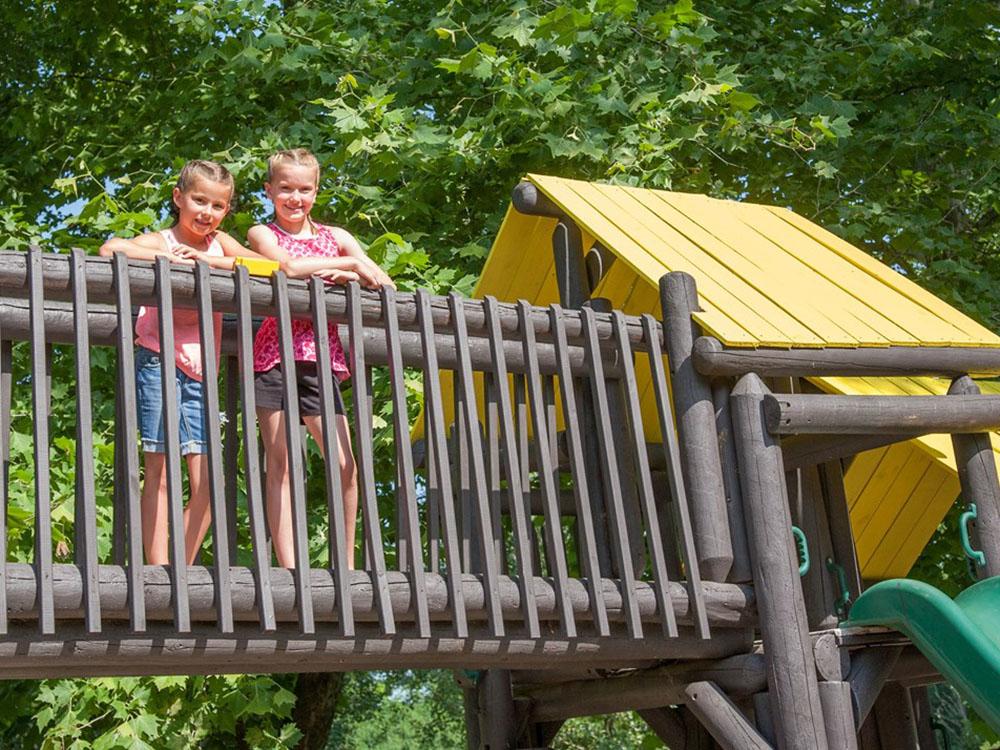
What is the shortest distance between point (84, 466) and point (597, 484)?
7.98ft

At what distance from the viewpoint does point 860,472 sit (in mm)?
7375

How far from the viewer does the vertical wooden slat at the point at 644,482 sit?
14.8ft

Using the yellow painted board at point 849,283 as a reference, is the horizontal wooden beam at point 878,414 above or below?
below

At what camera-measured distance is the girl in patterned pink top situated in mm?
4359

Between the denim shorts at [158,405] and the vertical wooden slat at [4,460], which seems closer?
the vertical wooden slat at [4,460]

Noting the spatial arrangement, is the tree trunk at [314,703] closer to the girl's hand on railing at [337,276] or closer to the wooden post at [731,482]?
the wooden post at [731,482]

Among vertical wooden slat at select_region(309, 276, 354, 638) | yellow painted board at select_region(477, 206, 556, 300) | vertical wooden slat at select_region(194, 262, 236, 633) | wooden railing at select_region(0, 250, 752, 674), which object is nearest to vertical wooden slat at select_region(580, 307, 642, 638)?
wooden railing at select_region(0, 250, 752, 674)

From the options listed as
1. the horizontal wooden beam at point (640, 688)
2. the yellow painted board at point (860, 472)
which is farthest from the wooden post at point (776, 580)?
the yellow painted board at point (860, 472)

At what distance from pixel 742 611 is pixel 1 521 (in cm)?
237

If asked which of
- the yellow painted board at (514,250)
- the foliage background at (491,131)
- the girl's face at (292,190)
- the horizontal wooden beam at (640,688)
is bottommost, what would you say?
the horizontal wooden beam at (640,688)

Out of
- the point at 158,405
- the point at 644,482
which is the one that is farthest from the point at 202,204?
the point at 644,482

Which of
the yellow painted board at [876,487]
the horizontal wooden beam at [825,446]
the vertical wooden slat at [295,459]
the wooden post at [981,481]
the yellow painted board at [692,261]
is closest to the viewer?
the vertical wooden slat at [295,459]

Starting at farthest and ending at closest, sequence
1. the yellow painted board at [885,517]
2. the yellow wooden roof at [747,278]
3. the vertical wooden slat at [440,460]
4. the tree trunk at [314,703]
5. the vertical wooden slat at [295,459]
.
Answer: the tree trunk at [314,703]
the yellow painted board at [885,517]
the yellow wooden roof at [747,278]
the vertical wooden slat at [440,460]
the vertical wooden slat at [295,459]

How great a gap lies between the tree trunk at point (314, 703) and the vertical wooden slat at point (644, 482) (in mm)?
5733
